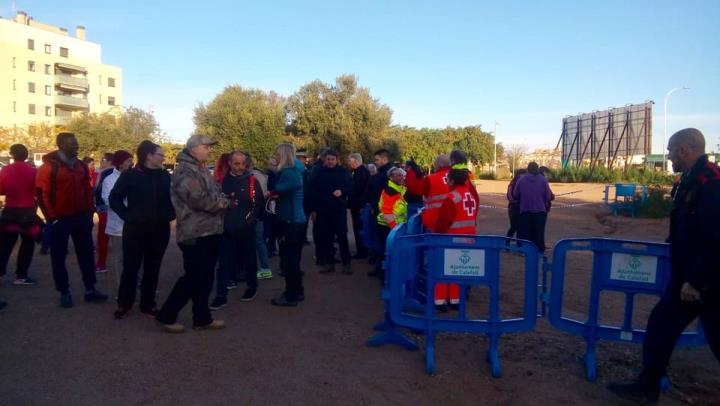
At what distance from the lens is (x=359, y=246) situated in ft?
35.6

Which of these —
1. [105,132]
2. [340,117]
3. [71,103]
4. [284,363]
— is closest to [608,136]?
[340,117]

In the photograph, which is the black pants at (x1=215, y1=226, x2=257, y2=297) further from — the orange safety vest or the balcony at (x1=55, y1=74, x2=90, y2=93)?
the balcony at (x1=55, y1=74, x2=90, y2=93)

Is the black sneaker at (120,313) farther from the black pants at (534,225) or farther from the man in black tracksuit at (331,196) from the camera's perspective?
the black pants at (534,225)

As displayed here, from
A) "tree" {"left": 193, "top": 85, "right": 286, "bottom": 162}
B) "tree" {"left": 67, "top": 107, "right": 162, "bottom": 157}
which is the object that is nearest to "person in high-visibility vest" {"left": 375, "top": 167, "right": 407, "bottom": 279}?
"tree" {"left": 193, "top": 85, "right": 286, "bottom": 162}

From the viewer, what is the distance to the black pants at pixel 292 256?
6941 mm

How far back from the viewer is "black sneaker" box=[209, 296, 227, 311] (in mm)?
6833

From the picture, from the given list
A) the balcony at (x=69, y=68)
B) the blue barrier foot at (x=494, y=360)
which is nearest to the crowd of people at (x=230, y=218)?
the blue barrier foot at (x=494, y=360)

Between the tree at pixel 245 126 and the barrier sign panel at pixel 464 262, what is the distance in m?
32.1

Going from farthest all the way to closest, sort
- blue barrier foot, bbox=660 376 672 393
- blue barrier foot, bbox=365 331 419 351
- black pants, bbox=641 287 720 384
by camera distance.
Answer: blue barrier foot, bbox=365 331 419 351
blue barrier foot, bbox=660 376 672 393
black pants, bbox=641 287 720 384

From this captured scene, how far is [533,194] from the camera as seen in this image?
35.1ft

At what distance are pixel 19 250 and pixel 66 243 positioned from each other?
5.57ft

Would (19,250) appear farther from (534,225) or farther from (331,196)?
(534,225)

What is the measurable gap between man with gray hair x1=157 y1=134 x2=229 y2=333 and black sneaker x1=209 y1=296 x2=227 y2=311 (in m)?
0.93

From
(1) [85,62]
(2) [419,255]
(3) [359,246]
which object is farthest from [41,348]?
(1) [85,62]
